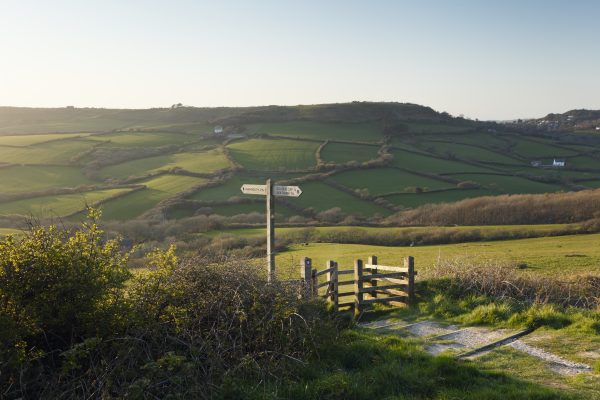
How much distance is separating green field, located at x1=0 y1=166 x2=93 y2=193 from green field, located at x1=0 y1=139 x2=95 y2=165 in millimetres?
2639

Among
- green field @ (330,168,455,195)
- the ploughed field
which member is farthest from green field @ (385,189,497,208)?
green field @ (330,168,455,195)

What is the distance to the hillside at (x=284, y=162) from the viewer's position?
49500 millimetres

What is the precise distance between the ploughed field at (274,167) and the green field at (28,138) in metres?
0.15

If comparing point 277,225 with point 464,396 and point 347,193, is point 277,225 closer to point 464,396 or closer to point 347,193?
point 347,193

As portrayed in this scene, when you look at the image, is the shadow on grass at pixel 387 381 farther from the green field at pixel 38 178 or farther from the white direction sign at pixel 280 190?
the green field at pixel 38 178

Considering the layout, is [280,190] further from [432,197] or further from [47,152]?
[47,152]

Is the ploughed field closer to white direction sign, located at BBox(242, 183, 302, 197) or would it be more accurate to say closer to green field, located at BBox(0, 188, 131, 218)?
green field, located at BBox(0, 188, 131, 218)

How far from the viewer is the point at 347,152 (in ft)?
225

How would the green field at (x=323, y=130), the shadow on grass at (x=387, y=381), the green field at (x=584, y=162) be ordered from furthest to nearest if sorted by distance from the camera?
the green field at (x=323, y=130), the green field at (x=584, y=162), the shadow on grass at (x=387, y=381)

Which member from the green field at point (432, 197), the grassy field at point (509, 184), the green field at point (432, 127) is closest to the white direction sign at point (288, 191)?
the green field at point (432, 197)

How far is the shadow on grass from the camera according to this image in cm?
686

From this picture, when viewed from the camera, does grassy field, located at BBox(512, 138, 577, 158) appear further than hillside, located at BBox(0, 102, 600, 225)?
Yes

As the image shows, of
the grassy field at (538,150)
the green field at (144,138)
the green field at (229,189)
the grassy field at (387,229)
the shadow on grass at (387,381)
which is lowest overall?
the grassy field at (387,229)

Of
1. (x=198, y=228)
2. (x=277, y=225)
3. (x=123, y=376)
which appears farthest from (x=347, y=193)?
(x=123, y=376)
